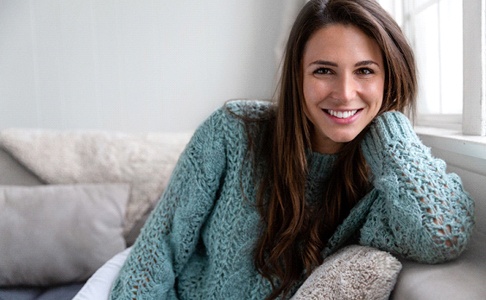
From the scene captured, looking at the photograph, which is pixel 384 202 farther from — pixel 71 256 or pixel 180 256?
pixel 71 256

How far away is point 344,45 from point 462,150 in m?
0.35

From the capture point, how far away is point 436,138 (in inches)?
45.6

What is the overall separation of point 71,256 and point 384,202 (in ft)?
3.62

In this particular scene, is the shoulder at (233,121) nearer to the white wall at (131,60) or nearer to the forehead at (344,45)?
the forehead at (344,45)

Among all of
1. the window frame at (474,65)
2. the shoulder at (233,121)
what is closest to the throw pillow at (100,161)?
the shoulder at (233,121)

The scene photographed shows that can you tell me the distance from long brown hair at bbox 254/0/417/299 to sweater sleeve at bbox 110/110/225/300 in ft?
0.41

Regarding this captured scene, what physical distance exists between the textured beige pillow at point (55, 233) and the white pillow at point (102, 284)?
16.7 inches

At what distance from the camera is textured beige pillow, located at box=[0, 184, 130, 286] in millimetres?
1529

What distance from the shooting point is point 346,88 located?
0.94 m

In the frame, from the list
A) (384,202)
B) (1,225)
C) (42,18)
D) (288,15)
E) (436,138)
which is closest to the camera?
(384,202)

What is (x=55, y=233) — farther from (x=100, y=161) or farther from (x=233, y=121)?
(x=233, y=121)

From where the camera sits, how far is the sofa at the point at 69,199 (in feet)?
5.04

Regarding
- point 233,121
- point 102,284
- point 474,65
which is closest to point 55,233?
point 102,284

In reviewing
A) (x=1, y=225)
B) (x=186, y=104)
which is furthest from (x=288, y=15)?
(x=1, y=225)
